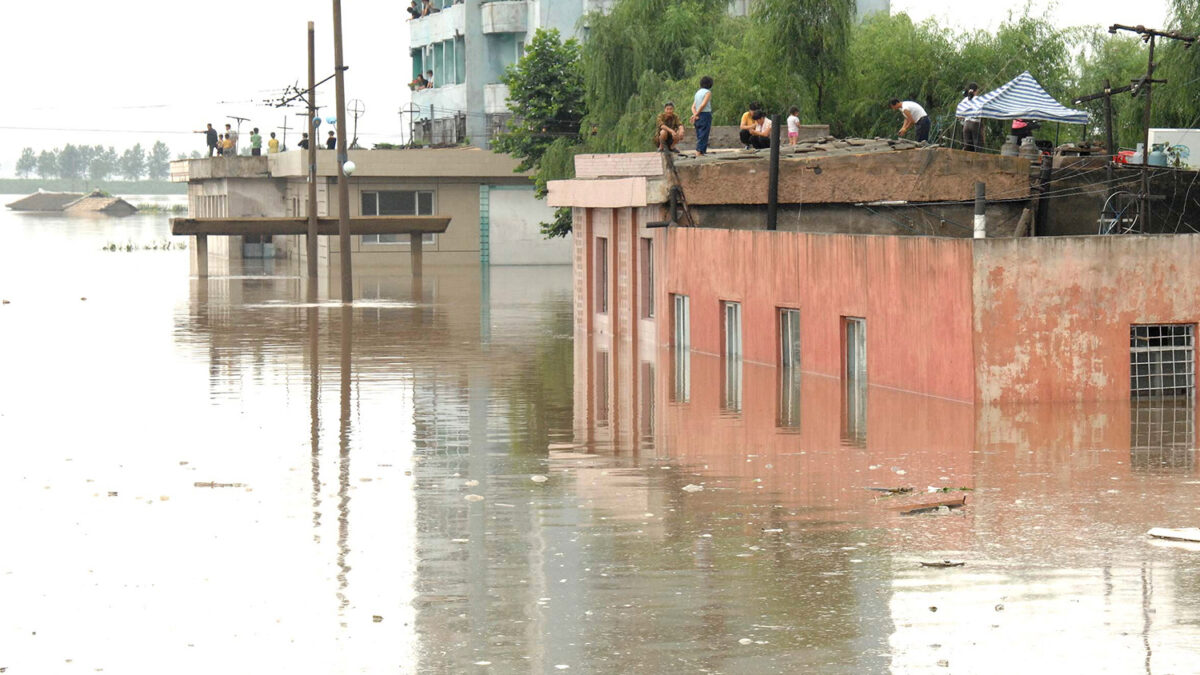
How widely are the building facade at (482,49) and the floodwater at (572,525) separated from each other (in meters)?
42.4

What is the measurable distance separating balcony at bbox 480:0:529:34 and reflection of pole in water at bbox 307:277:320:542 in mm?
28822

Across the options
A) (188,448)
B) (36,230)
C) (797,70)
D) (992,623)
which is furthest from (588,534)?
(36,230)

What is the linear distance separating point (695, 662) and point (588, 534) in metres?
4.08

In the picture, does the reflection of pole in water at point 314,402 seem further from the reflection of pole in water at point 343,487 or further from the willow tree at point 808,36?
the willow tree at point 808,36

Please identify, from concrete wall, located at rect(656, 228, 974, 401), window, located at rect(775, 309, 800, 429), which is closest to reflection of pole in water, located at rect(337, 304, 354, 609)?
concrete wall, located at rect(656, 228, 974, 401)

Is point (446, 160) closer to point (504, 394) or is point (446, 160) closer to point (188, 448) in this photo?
point (504, 394)

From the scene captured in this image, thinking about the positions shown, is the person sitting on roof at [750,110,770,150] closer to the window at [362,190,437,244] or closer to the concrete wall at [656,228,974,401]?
the concrete wall at [656,228,974,401]

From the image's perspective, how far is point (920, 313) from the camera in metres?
23.6

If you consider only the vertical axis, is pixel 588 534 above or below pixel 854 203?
below

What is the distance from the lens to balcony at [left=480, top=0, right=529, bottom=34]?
72438 millimetres

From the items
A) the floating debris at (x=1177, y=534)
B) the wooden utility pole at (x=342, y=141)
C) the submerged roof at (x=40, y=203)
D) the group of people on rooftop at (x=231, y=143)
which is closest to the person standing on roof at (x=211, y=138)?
the group of people on rooftop at (x=231, y=143)

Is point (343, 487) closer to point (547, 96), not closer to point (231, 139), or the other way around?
point (547, 96)

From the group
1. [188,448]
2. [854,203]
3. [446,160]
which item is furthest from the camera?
[446,160]

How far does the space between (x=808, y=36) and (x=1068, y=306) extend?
24.1m
